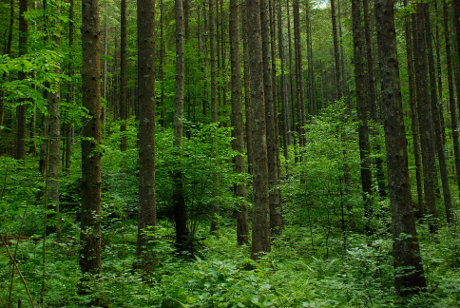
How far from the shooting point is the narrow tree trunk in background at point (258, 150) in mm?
6695

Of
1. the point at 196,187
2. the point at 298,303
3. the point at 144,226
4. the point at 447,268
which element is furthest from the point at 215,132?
the point at 447,268

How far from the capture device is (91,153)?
15.7ft

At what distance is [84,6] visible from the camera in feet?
16.6

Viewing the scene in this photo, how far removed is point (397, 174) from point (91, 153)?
5.02 metres

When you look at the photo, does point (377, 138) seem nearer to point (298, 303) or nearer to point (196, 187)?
A: point (196, 187)

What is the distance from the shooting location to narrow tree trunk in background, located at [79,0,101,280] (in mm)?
4719

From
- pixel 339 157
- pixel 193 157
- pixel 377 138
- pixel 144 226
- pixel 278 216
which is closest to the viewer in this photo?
pixel 144 226

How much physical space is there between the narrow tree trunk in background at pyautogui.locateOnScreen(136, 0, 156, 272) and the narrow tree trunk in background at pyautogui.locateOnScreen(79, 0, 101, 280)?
96 cm

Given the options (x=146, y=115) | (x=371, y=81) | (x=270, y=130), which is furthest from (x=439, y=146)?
(x=146, y=115)

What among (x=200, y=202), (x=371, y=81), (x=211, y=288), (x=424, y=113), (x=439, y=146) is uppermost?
(x=371, y=81)

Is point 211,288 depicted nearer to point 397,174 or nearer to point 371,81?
point 397,174

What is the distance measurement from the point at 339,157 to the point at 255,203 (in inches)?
151

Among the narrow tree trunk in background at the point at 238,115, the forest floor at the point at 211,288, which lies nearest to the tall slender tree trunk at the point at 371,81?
the narrow tree trunk in background at the point at 238,115

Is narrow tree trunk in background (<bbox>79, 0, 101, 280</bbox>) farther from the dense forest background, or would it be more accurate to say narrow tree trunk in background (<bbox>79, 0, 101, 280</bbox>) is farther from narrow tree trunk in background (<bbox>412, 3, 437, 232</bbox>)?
narrow tree trunk in background (<bbox>412, 3, 437, 232</bbox>)
